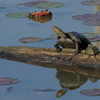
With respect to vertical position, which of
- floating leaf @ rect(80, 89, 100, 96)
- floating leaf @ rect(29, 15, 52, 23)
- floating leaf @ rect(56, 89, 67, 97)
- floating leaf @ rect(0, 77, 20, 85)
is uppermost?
floating leaf @ rect(80, 89, 100, 96)

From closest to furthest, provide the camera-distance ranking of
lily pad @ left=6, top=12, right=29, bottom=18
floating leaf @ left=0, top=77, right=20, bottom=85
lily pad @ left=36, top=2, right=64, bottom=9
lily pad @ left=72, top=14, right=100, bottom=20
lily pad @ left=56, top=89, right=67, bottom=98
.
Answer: lily pad @ left=56, top=89, right=67, bottom=98 → floating leaf @ left=0, top=77, right=20, bottom=85 → lily pad @ left=72, top=14, right=100, bottom=20 → lily pad @ left=6, top=12, right=29, bottom=18 → lily pad @ left=36, top=2, right=64, bottom=9

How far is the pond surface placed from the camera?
7348mm

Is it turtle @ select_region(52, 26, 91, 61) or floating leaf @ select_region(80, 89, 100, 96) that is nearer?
floating leaf @ select_region(80, 89, 100, 96)

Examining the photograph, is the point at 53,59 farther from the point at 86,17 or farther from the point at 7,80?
the point at 86,17

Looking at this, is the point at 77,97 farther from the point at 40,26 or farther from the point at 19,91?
the point at 40,26

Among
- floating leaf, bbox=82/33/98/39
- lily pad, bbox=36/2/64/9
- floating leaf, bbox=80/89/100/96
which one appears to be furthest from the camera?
lily pad, bbox=36/2/64/9

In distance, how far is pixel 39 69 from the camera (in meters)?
8.50

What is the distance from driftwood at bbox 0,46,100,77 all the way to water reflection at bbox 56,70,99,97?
0.35ft

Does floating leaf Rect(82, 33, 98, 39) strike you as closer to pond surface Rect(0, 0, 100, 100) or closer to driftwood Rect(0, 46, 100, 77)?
pond surface Rect(0, 0, 100, 100)

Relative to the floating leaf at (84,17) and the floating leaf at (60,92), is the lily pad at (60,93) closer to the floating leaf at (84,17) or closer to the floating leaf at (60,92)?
the floating leaf at (60,92)

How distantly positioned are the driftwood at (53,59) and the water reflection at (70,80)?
11 centimetres

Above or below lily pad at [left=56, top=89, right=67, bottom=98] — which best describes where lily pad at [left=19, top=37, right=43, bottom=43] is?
below

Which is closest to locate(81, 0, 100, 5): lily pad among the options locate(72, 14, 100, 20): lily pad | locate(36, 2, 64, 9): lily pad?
locate(36, 2, 64, 9): lily pad

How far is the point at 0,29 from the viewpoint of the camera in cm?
1094
